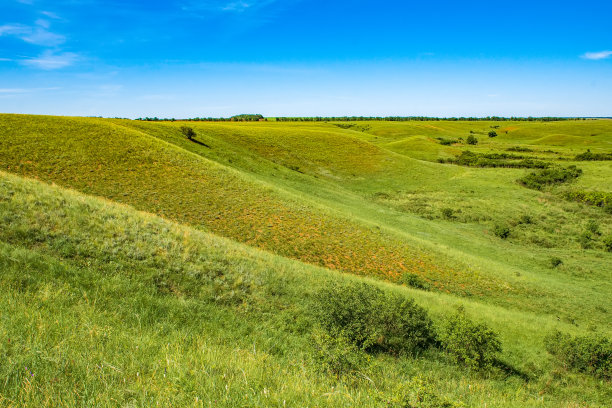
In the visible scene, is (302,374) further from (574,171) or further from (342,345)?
(574,171)

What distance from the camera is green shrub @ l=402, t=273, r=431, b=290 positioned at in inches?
781

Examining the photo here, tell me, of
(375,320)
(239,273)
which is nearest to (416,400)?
(375,320)

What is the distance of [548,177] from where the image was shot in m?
56.6

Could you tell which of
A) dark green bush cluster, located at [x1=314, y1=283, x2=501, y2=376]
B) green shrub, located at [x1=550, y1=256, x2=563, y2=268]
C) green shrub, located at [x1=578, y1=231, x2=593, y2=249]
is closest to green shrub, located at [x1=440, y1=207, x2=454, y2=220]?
green shrub, located at [x1=578, y1=231, x2=593, y2=249]

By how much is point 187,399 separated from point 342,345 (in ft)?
12.8

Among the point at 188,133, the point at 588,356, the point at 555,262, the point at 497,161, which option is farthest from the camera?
the point at 497,161

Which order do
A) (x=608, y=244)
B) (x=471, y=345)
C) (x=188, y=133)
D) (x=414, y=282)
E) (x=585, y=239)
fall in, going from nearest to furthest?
(x=471, y=345), (x=414, y=282), (x=608, y=244), (x=585, y=239), (x=188, y=133)

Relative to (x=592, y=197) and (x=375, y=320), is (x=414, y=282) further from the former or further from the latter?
(x=592, y=197)

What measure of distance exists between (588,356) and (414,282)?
380 inches

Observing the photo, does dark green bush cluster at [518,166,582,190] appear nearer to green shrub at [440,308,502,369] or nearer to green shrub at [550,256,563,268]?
green shrub at [550,256,563,268]

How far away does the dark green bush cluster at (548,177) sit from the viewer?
5522 cm

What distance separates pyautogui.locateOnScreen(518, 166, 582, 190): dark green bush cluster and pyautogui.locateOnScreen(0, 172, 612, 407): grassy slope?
4997 centimetres

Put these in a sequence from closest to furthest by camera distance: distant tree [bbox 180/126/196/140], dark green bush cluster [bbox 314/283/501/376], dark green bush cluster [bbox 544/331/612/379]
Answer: dark green bush cluster [bbox 314/283/501/376] → dark green bush cluster [bbox 544/331/612/379] → distant tree [bbox 180/126/196/140]

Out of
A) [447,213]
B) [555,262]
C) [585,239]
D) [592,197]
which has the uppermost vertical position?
[592,197]
